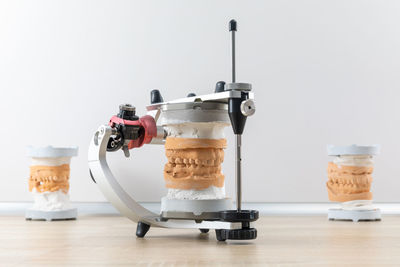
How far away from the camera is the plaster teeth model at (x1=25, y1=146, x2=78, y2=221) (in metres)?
2.23

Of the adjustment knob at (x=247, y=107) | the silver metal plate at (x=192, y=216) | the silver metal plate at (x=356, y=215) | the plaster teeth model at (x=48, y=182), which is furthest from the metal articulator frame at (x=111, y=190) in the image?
the silver metal plate at (x=356, y=215)

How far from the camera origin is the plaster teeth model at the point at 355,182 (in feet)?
7.32

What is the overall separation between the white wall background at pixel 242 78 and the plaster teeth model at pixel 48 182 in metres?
0.36

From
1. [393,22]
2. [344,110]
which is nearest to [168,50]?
[344,110]

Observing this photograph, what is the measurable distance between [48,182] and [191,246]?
3.42 feet

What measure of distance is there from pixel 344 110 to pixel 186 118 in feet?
4.18

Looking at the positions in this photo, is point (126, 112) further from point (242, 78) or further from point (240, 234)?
point (242, 78)

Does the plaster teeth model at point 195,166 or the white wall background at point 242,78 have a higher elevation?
the white wall background at point 242,78

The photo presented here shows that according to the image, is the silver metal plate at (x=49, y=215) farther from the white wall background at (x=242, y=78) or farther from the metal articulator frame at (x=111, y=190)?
the metal articulator frame at (x=111, y=190)

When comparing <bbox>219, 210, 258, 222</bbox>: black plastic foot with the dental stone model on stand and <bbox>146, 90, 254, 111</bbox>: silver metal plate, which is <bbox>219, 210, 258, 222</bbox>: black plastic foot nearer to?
the dental stone model on stand

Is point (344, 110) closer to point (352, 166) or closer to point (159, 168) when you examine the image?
point (352, 166)

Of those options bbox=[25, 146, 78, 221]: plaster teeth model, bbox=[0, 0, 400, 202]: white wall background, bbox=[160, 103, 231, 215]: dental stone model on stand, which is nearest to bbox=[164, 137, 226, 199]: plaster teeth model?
bbox=[160, 103, 231, 215]: dental stone model on stand

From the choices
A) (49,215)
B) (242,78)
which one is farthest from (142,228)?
(242,78)

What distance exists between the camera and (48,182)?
2234 millimetres
